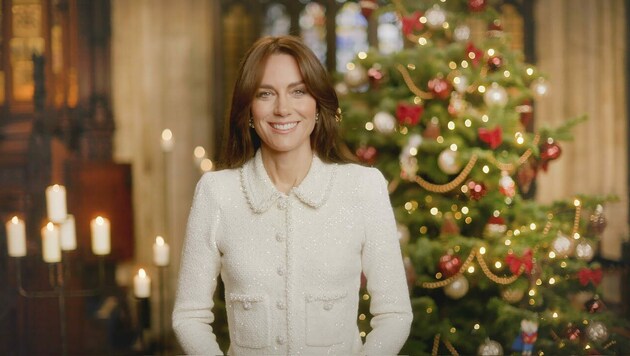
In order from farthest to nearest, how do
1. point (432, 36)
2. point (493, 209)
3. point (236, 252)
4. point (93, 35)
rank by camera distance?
point (93, 35) < point (432, 36) < point (493, 209) < point (236, 252)

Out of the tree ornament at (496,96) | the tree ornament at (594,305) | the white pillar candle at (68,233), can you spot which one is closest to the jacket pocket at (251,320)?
the white pillar candle at (68,233)

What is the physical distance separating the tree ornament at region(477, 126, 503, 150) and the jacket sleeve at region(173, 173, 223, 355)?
226 cm

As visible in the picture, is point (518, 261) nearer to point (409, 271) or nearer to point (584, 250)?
point (584, 250)

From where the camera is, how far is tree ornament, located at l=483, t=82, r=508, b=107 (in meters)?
3.93

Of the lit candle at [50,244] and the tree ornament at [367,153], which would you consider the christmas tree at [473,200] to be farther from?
the lit candle at [50,244]

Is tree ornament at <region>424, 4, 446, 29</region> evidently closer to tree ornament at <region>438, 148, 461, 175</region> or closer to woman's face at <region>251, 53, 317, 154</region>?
tree ornament at <region>438, 148, 461, 175</region>

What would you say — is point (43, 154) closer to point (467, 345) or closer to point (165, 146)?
point (165, 146)

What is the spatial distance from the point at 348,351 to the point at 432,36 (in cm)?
276

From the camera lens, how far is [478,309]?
13.3ft

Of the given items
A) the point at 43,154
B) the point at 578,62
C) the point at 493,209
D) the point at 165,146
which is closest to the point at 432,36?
the point at 493,209

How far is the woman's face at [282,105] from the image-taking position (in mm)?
1717

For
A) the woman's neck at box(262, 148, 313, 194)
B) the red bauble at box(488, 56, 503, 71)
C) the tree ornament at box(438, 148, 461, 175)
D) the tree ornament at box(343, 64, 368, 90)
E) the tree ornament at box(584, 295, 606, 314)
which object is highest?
the red bauble at box(488, 56, 503, 71)

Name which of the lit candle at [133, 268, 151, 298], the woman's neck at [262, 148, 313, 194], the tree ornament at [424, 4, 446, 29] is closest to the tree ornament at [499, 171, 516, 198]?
the tree ornament at [424, 4, 446, 29]

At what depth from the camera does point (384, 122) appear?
13.0ft
